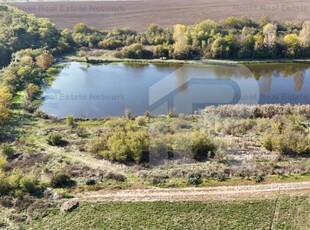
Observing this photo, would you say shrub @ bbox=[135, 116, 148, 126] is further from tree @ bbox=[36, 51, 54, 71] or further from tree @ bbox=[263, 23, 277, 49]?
tree @ bbox=[263, 23, 277, 49]

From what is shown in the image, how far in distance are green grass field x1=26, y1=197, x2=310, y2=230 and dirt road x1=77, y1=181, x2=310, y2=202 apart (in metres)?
0.48

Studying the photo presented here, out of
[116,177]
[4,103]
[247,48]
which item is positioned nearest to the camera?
[116,177]

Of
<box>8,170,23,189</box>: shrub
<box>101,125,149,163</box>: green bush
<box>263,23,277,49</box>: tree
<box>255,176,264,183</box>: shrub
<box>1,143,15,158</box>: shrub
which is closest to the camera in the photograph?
<box>255,176,264,183</box>: shrub

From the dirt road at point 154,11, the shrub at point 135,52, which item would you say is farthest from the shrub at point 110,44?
the dirt road at point 154,11

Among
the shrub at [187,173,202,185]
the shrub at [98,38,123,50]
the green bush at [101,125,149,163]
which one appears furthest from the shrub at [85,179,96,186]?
the shrub at [98,38,123,50]

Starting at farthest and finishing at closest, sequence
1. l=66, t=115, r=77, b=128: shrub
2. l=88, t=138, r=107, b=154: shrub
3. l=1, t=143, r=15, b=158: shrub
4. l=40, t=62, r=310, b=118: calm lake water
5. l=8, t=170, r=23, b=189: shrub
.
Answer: l=40, t=62, r=310, b=118: calm lake water < l=66, t=115, r=77, b=128: shrub < l=1, t=143, r=15, b=158: shrub < l=88, t=138, r=107, b=154: shrub < l=8, t=170, r=23, b=189: shrub

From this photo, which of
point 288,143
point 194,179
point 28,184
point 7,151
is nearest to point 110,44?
point 7,151

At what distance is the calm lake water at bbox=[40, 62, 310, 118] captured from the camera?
40656 mm

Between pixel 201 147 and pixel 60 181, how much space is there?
10115mm

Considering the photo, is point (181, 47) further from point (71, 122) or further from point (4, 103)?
point (4, 103)

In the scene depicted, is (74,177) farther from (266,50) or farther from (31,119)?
(266,50)

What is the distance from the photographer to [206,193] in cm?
2408

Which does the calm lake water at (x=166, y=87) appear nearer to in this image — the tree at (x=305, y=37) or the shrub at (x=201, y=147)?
the tree at (x=305, y=37)

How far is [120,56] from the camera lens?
185 feet
